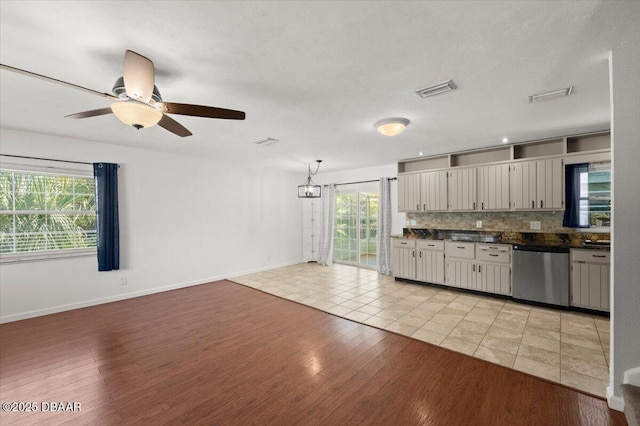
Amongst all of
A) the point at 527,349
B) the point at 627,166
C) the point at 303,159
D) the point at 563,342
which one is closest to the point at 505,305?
the point at 563,342

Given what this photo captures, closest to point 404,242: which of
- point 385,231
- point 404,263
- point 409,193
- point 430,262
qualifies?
point 404,263

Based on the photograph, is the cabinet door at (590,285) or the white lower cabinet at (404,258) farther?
the white lower cabinet at (404,258)

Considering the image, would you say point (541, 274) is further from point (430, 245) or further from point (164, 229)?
point (164, 229)

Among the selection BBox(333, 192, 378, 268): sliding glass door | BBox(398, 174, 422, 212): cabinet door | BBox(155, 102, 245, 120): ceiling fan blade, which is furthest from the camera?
BBox(333, 192, 378, 268): sliding glass door

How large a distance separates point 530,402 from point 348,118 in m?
3.16

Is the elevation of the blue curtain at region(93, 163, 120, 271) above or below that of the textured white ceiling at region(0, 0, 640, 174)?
below

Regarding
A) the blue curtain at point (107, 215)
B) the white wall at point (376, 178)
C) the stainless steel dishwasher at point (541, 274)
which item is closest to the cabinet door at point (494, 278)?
the stainless steel dishwasher at point (541, 274)

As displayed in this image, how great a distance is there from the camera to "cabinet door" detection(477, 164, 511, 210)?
4.61 metres

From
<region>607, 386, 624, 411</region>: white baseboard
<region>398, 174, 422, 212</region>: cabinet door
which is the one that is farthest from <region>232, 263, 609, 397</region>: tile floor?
<region>398, 174, 422, 212</region>: cabinet door

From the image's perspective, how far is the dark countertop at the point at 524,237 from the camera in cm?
394

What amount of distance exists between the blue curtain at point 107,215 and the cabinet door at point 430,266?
5.44m

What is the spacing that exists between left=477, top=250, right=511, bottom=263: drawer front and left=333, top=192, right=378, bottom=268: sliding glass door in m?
2.52

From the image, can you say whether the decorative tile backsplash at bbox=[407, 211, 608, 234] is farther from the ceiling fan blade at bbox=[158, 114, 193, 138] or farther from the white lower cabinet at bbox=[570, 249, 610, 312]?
the ceiling fan blade at bbox=[158, 114, 193, 138]

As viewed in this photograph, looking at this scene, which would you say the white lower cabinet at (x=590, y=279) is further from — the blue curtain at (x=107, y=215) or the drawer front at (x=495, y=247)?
the blue curtain at (x=107, y=215)
